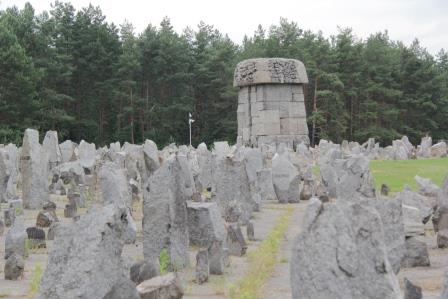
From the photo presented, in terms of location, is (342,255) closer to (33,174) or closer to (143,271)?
(143,271)

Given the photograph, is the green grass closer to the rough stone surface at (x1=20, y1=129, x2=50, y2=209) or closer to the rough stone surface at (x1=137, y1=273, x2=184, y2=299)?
the rough stone surface at (x1=20, y1=129, x2=50, y2=209)

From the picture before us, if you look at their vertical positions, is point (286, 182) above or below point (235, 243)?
above

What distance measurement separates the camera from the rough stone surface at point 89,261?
3.86m

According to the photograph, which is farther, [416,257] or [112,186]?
[112,186]

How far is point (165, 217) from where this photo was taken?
597 cm

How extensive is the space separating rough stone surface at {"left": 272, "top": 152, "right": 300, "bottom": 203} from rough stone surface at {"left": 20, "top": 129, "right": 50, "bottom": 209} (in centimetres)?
416

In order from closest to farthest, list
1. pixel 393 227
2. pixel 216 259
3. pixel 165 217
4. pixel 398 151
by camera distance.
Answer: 1. pixel 393 227
2. pixel 216 259
3. pixel 165 217
4. pixel 398 151

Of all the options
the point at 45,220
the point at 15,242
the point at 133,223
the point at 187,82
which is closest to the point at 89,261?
the point at 15,242

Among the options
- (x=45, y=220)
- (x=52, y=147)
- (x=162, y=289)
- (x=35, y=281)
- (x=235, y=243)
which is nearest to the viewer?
(x=162, y=289)

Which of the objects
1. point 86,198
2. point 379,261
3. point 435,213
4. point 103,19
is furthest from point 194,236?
point 103,19

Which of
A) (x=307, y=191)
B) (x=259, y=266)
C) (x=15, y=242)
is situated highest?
(x=307, y=191)

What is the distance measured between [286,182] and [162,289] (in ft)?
25.4

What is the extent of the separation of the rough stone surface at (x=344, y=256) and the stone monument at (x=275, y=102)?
23.0 meters

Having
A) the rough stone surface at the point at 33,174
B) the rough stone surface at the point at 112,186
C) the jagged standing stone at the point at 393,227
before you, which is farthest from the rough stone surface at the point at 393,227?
the rough stone surface at the point at 33,174
